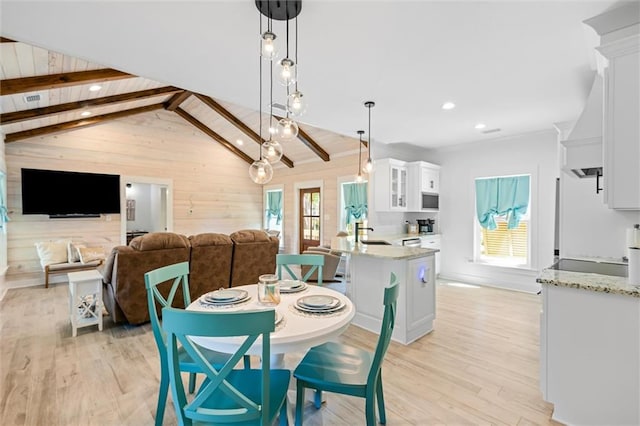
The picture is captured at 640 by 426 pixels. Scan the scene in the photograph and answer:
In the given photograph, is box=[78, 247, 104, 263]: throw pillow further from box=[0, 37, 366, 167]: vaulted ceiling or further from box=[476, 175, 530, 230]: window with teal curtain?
box=[476, 175, 530, 230]: window with teal curtain

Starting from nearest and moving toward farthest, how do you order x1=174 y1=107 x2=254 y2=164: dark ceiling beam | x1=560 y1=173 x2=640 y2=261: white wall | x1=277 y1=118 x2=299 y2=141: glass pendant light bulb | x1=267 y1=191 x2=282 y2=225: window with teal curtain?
x1=277 y1=118 x2=299 y2=141: glass pendant light bulb
x1=560 y1=173 x2=640 y2=261: white wall
x1=174 y1=107 x2=254 y2=164: dark ceiling beam
x1=267 y1=191 x2=282 y2=225: window with teal curtain

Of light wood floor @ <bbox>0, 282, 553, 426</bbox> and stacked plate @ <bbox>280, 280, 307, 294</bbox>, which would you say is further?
stacked plate @ <bbox>280, 280, 307, 294</bbox>

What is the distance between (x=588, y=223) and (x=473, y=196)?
2494 millimetres

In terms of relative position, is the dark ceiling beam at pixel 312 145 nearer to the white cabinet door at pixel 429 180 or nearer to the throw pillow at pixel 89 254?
the white cabinet door at pixel 429 180

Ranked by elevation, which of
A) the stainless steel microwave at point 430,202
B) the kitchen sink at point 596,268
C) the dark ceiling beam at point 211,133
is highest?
the dark ceiling beam at point 211,133

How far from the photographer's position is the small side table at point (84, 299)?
3.16m

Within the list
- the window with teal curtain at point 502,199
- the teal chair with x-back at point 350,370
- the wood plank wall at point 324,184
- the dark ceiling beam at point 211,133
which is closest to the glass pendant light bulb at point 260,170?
the teal chair with x-back at point 350,370

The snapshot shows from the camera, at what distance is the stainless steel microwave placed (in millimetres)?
5801

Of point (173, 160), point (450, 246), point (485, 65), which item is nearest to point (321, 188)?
point (450, 246)

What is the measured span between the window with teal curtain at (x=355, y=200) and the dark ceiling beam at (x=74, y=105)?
4181mm

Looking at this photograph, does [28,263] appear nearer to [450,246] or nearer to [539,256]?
[450,246]

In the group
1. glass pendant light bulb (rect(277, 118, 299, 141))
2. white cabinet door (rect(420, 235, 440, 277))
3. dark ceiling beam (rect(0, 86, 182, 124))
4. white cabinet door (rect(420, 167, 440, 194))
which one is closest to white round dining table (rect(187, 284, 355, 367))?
glass pendant light bulb (rect(277, 118, 299, 141))

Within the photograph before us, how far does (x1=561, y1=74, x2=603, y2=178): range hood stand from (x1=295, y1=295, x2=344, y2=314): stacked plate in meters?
2.06

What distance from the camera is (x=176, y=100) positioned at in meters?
6.49
